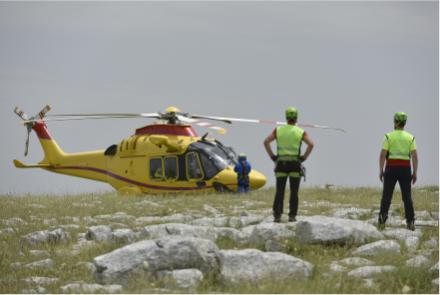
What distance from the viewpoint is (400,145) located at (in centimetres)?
1441

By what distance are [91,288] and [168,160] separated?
15587 mm

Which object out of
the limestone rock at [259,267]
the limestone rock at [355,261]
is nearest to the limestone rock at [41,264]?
the limestone rock at [259,267]

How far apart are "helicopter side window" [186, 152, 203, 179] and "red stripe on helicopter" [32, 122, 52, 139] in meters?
7.72

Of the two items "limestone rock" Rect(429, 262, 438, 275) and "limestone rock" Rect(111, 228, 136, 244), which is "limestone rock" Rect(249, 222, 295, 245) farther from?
"limestone rock" Rect(429, 262, 438, 275)

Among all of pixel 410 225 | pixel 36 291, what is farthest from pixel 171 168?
pixel 36 291

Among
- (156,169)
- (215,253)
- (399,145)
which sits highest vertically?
(399,145)

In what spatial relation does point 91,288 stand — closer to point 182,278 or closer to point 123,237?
point 182,278

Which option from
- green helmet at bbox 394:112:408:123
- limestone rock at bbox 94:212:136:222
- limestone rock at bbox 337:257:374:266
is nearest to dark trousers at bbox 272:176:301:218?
green helmet at bbox 394:112:408:123

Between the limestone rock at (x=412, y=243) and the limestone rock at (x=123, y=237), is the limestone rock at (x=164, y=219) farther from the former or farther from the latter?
the limestone rock at (x=412, y=243)

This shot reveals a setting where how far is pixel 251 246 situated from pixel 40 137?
1947 centimetres

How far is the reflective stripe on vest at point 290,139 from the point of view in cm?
1423

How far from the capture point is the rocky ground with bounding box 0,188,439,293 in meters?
10.2

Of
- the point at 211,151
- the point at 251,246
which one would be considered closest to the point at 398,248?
the point at 251,246

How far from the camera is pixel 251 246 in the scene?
1288 centimetres
